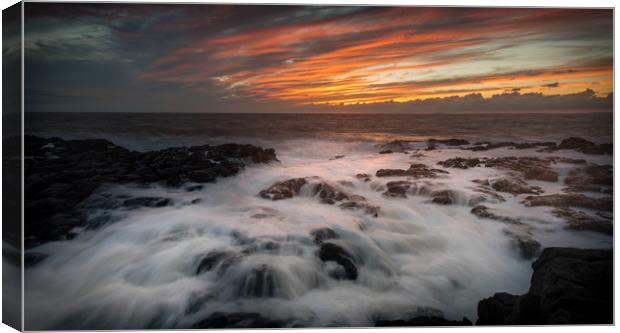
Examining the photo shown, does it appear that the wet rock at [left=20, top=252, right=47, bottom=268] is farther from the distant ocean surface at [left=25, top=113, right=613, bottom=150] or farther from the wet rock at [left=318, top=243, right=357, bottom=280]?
the wet rock at [left=318, top=243, right=357, bottom=280]

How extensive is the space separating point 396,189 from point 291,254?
108cm

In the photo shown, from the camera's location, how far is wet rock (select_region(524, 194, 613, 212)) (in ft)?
15.9

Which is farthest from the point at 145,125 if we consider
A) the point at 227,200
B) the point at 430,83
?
the point at 430,83

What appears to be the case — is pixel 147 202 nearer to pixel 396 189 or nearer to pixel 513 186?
pixel 396 189

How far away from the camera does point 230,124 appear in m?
4.83

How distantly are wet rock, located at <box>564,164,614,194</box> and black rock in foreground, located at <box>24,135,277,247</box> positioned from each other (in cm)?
262

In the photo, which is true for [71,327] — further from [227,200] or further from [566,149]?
[566,149]

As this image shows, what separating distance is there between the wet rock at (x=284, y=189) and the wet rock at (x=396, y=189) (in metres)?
0.73

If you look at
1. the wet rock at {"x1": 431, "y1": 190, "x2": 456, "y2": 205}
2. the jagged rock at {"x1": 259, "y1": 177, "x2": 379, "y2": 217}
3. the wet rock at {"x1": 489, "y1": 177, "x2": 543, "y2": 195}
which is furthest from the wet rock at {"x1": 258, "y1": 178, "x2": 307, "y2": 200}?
the wet rock at {"x1": 489, "y1": 177, "x2": 543, "y2": 195}

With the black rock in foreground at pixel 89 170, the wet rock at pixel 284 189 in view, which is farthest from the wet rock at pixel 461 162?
the black rock in foreground at pixel 89 170

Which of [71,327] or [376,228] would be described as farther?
[376,228]

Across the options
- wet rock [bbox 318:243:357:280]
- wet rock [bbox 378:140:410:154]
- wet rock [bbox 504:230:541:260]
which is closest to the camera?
wet rock [bbox 318:243:357:280]

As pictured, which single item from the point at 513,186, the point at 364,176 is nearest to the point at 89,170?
the point at 364,176

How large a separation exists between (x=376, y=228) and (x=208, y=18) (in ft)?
7.51
